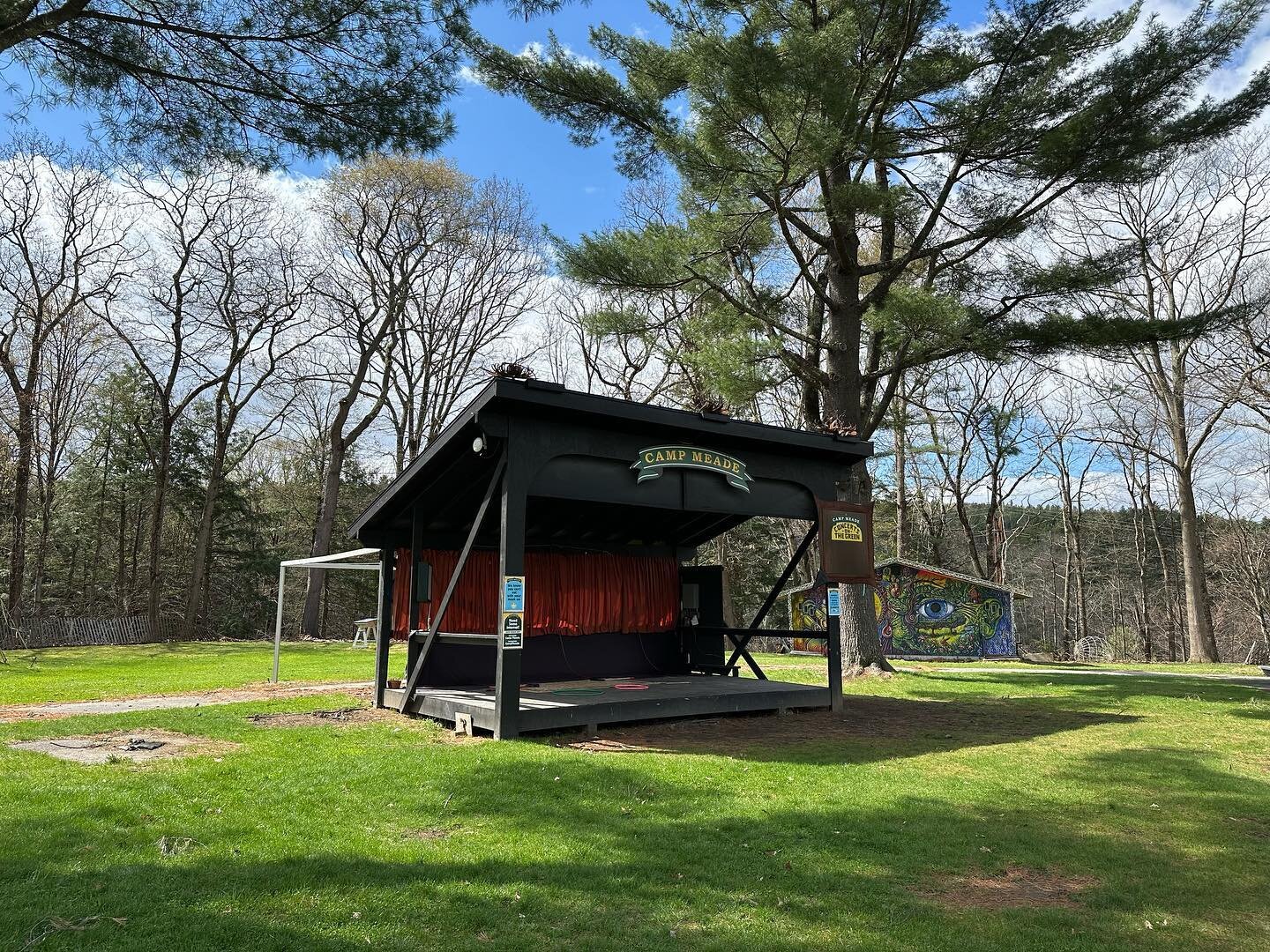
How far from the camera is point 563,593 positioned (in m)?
11.5

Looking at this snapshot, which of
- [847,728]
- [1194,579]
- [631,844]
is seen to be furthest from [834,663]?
[1194,579]

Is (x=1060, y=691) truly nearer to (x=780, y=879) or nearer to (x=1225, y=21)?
(x=1225, y=21)

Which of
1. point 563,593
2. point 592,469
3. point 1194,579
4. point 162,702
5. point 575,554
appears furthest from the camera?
point 1194,579

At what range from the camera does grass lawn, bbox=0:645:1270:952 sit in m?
3.59

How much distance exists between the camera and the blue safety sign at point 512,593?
7.92m

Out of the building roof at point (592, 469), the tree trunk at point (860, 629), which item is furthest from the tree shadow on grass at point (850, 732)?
the tree trunk at point (860, 629)

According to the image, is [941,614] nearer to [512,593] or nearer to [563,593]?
[563,593]

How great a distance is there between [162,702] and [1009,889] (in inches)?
416

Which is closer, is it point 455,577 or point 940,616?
point 455,577

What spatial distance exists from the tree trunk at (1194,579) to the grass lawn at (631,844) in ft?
58.1

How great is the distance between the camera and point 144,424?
3048 centimetres

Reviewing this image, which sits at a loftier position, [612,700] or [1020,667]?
[612,700]

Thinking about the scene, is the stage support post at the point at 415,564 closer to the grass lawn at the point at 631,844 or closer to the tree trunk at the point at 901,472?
the grass lawn at the point at 631,844

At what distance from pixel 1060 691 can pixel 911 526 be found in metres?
25.9
